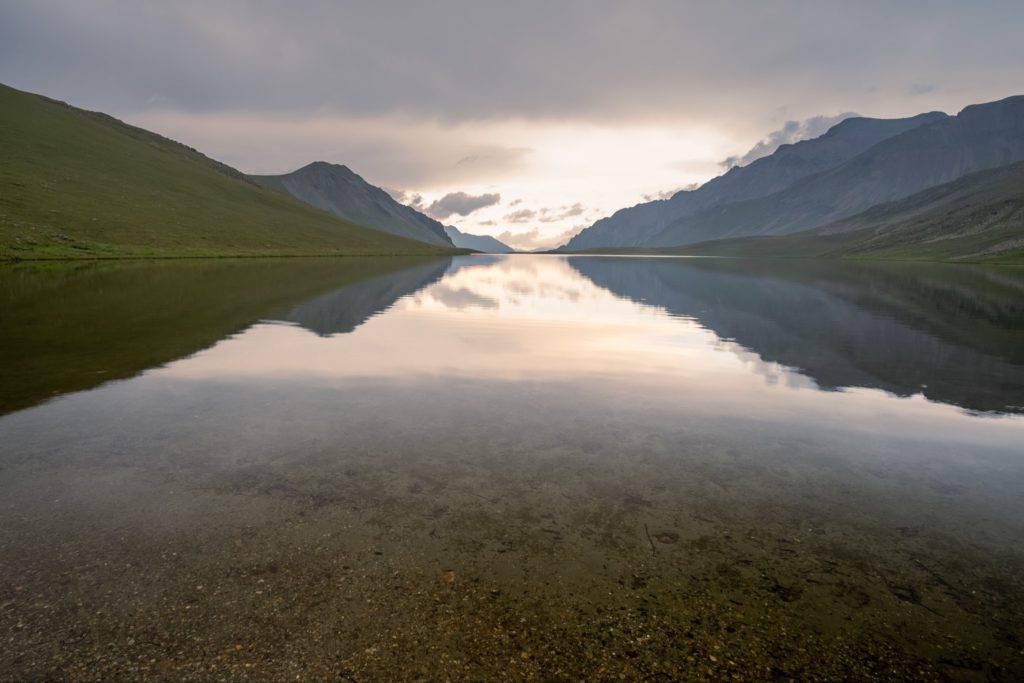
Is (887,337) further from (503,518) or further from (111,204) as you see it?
(111,204)

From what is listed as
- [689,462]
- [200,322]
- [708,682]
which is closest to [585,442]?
[689,462]

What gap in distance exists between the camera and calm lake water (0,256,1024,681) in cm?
594

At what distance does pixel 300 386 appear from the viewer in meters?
17.2

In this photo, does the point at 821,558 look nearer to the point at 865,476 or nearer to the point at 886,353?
the point at 865,476

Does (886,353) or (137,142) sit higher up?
(137,142)

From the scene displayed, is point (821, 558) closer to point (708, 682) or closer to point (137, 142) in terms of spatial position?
point (708, 682)

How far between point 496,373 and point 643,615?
13360 mm

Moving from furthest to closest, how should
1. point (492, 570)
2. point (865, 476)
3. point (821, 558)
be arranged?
1. point (865, 476)
2. point (821, 558)
3. point (492, 570)

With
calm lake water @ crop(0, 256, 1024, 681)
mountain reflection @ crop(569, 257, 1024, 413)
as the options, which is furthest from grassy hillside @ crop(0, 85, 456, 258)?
mountain reflection @ crop(569, 257, 1024, 413)

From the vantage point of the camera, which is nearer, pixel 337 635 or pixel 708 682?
pixel 708 682

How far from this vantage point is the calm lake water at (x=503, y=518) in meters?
5.94

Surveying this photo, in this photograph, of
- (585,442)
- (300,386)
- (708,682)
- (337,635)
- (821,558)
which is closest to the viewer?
(708,682)

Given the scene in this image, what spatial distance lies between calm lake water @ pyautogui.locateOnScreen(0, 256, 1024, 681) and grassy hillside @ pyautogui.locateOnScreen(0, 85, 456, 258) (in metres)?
77.9

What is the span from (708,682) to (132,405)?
15.7 meters
